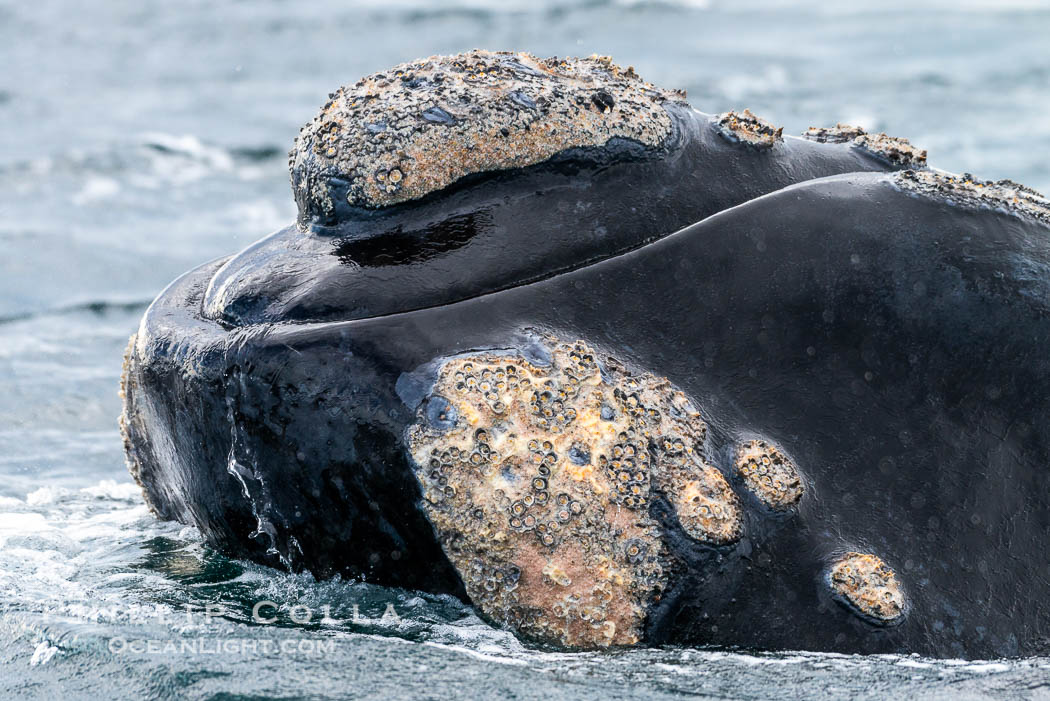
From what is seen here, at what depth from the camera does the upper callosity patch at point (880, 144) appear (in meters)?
4.59

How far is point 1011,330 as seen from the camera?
13.4 ft

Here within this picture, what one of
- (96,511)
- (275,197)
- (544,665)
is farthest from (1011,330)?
(275,197)

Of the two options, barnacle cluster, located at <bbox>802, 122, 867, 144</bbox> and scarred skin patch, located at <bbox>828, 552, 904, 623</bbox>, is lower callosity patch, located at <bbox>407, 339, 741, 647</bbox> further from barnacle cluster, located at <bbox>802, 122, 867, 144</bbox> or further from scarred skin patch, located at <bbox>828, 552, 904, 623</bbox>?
barnacle cluster, located at <bbox>802, 122, 867, 144</bbox>

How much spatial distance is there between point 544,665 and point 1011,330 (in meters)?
1.75

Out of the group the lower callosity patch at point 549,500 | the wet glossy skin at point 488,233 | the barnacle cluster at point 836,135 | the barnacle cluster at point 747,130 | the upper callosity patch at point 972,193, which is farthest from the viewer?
the barnacle cluster at point 836,135

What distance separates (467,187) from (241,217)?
316 inches

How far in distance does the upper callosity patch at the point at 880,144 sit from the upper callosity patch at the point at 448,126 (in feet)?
2.44

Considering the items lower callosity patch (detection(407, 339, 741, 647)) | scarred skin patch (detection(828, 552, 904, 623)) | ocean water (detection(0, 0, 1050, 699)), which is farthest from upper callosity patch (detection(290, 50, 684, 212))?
scarred skin patch (detection(828, 552, 904, 623))

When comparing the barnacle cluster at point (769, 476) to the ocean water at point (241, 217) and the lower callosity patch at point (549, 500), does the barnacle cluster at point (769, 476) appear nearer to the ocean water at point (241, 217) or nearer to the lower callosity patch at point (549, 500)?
the lower callosity patch at point (549, 500)

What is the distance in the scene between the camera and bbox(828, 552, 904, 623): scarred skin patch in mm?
3752

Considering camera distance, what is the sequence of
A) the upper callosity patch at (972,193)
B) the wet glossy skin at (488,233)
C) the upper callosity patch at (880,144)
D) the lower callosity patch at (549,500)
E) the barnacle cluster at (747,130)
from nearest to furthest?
the lower callosity patch at (549,500) < the wet glossy skin at (488,233) < the upper callosity patch at (972,193) < the barnacle cluster at (747,130) < the upper callosity patch at (880,144)

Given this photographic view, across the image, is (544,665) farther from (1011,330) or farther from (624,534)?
(1011,330)

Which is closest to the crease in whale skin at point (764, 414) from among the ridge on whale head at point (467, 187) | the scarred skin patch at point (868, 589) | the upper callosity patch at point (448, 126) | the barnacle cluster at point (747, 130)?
the scarred skin patch at point (868, 589)

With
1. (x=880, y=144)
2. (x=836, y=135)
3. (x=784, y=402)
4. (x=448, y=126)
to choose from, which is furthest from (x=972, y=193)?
(x=448, y=126)
